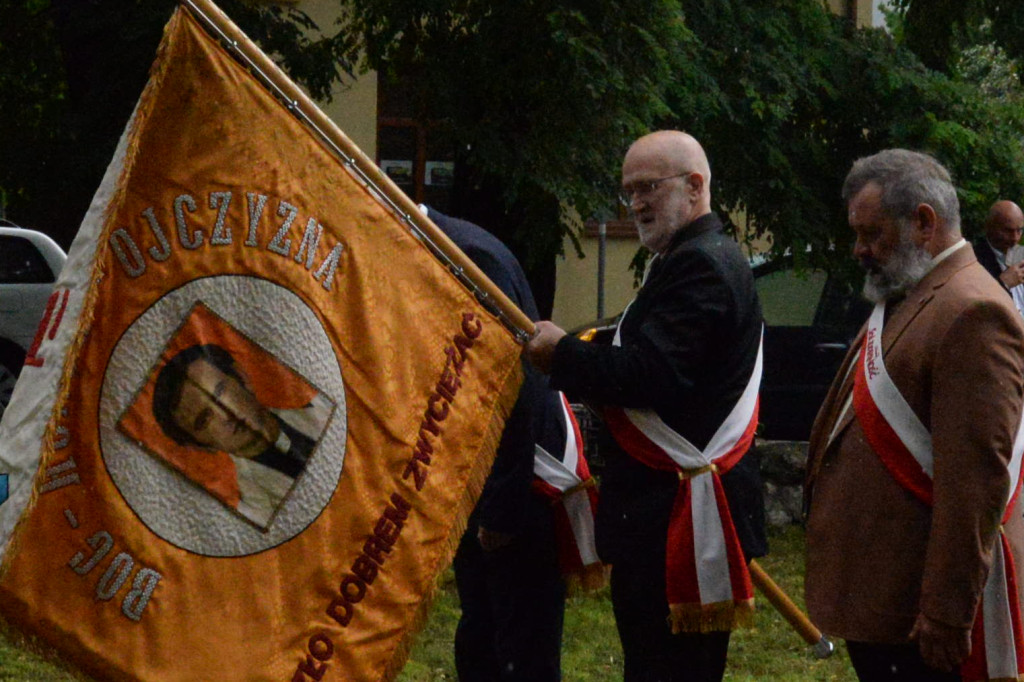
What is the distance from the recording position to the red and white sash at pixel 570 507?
4.41 meters

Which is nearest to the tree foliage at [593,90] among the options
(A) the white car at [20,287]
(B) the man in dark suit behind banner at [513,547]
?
(A) the white car at [20,287]

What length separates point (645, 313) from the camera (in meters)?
3.84

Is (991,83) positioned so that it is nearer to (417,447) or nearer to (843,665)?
(843,665)

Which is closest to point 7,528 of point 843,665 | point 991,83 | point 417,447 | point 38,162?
point 417,447

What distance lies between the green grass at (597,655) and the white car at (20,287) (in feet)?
17.9

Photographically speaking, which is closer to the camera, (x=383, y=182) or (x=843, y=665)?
(x=383, y=182)

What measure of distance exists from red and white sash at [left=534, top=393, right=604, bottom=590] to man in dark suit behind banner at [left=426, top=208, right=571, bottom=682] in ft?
0.09


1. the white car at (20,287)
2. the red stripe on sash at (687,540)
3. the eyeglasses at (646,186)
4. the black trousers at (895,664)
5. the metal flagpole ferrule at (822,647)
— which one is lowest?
the white car at (20,287)

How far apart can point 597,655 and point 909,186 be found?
12.2 ft

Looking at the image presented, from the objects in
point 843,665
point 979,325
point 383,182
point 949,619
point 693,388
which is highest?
point 383,182

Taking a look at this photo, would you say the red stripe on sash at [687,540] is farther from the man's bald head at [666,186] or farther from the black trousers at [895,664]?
the man's bald head at [666,186]

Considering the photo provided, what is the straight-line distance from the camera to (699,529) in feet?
12.4

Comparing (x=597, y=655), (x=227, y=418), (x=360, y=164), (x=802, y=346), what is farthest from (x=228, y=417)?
(x=802, y=346)

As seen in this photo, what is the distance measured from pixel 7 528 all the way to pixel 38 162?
7546 millimetres
